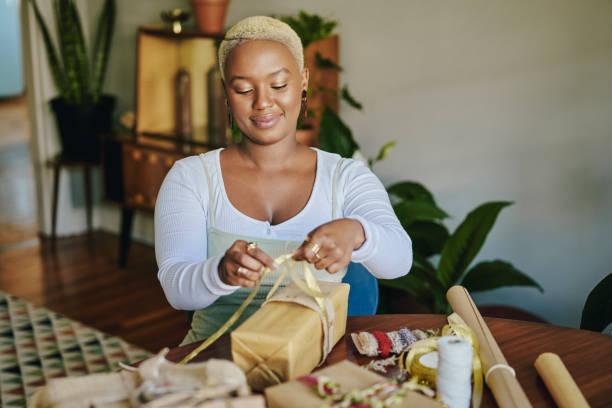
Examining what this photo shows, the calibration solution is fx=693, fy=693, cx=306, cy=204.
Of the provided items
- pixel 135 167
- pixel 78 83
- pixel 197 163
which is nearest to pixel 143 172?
pixel 135 167

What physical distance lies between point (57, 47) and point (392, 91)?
8.22ft

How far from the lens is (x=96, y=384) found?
1.01m

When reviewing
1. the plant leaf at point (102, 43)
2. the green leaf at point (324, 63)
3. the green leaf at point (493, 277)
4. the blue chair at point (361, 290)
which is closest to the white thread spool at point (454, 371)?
the blue chair at point (361, 290)

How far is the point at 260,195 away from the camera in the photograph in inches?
65.0

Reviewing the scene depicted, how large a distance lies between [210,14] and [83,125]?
124 centimetres

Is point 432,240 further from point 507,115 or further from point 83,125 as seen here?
point 83,125

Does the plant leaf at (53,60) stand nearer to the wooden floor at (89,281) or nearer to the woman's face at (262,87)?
the wooden floor at (89,281)

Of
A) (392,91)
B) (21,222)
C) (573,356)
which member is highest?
(392,91)

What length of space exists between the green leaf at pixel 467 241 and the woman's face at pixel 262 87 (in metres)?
Answer: 1.05

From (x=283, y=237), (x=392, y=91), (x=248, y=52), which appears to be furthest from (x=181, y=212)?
(x=392, y=91)

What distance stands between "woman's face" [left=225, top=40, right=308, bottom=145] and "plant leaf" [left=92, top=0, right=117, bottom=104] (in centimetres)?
308

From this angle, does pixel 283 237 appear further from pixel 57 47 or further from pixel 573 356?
pixel 57 47

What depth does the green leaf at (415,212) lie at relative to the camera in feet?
8.22

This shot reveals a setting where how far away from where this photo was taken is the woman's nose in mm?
1530
